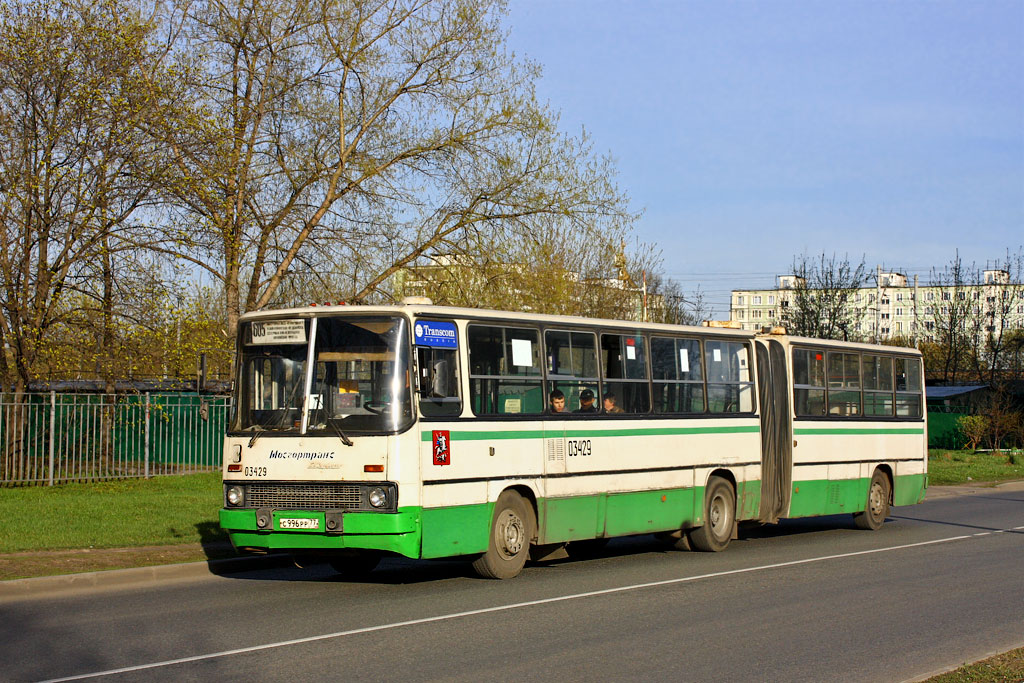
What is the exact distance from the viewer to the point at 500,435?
12492mm

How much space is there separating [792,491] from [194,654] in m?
11.0

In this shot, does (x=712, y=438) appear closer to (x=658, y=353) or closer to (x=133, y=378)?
(x=658, y=353)

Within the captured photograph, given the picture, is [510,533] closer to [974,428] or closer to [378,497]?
[378,497]

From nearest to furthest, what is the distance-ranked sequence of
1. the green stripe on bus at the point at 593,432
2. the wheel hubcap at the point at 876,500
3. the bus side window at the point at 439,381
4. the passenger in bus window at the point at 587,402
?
the bus side window at the point at 439,381 → the green stripe on bus at the point at 593,432 → the passenger in bus window at the point at 587,402 → the wheel hubcap at the point at 876,500

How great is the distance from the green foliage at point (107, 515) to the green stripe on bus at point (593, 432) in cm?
461

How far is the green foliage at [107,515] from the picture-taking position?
1436 centimetres

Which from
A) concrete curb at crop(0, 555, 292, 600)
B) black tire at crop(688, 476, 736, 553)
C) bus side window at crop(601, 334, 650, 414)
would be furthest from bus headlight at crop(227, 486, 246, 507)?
black tire at crop(688, 476, 736, 553)

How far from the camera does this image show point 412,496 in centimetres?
1129

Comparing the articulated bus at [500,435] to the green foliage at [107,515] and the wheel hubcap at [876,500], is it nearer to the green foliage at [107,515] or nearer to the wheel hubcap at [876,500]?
the wheel hubcap at [876,500]

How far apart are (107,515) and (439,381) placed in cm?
756

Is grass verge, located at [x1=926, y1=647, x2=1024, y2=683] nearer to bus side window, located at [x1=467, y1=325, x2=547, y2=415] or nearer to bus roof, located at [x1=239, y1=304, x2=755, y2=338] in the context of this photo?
bus side window, located at [x1=467, y1=325, x2=547, y2=415]

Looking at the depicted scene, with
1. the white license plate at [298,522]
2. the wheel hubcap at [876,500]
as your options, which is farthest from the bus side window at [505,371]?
the wheel hubcap at [876,500]

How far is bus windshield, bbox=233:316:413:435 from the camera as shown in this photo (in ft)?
37.6

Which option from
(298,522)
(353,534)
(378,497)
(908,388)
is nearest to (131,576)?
(298,522)
